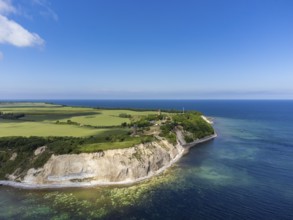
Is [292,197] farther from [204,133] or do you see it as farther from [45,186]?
[204,133]

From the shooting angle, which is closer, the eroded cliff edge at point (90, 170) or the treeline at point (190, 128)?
the eroded cliff edge at point (90, 170)

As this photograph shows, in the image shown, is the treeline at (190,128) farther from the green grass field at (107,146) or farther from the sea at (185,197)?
the sea at (185,197)

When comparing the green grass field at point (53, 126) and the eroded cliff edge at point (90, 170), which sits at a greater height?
the green grass field at point (53, 126)

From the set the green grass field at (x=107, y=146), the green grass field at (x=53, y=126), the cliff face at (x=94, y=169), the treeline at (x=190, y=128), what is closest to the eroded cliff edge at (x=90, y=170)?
the cliff face at (x=94, y=169)

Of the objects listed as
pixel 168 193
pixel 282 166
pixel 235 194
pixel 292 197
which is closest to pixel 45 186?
pixel 168 193

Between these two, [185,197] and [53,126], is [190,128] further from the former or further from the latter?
[185,197]

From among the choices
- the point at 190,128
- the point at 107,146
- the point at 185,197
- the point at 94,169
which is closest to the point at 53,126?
the point at 107,146

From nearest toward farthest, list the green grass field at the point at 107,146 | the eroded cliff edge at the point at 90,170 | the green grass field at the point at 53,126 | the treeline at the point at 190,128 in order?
the eroded cliff edge at the point at 90,170
the green grass field at the point at 107,146
the green grass field at the point at 53,126
the treeline at the point at 190,128

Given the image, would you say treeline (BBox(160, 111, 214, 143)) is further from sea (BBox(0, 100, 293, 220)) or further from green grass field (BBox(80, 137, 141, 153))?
sea (BBox(0, 100, 293, 220))

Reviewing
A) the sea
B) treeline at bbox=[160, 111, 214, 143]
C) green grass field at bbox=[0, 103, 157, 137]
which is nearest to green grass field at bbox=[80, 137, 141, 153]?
the sea
